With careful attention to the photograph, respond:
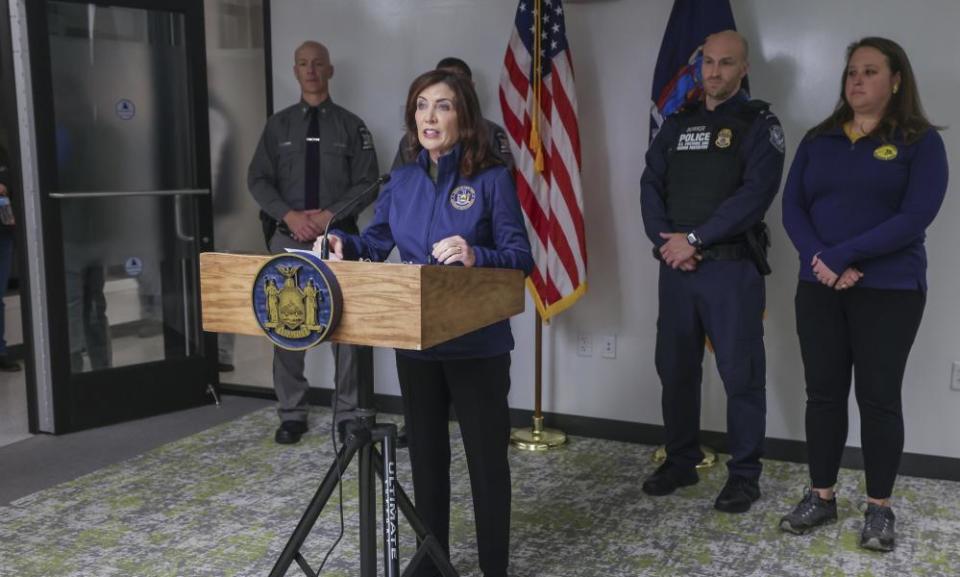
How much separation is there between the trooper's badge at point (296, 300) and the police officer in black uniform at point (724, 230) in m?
1.88

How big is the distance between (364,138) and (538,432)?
5.11 feet

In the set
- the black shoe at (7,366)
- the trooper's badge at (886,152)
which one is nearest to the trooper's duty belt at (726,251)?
the trooper's badge at (886,152)

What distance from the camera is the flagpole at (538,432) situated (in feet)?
13.7

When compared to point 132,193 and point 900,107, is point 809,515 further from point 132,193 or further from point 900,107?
point 132,193

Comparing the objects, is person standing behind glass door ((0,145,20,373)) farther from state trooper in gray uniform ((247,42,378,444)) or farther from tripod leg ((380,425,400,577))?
tripod leg ((380,425,400,577))

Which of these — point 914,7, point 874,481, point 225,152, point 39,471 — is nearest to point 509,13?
point 914,7

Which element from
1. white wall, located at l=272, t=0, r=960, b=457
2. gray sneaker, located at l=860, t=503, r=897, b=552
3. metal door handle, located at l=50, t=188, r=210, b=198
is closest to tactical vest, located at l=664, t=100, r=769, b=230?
white wall, located at l=272, t=0, r=960, b=457

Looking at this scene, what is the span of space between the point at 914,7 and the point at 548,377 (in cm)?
218

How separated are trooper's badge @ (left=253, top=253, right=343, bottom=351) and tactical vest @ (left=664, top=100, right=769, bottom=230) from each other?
1963 millimetres

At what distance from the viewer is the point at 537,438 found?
4215 millimetres

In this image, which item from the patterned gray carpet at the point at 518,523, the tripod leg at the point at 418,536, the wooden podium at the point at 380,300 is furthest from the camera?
the patterned gray carpet at the point at 518,523

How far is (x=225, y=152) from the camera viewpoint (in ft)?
17.7

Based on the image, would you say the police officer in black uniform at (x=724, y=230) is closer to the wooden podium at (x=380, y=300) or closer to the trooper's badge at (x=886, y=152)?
the trooper's badge at (x=886, y=152)

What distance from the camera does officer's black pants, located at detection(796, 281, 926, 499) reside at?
2.96 m
